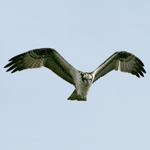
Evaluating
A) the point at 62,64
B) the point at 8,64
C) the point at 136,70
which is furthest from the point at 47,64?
the point at 136,70

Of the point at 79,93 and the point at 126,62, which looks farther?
the point at 126,62

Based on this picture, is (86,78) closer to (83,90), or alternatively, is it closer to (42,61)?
(83,90)

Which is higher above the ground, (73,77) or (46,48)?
(46,48)

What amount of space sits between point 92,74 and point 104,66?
31.6 inches

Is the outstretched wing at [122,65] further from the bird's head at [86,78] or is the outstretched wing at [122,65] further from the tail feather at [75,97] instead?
the tail feather at [75,97]

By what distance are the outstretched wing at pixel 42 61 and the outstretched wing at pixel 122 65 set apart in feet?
3.70

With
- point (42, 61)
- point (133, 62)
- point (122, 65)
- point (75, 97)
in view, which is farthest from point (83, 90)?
point (133, 62)

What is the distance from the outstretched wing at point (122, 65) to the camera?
1442 cm

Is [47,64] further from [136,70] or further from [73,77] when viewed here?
[136,70]

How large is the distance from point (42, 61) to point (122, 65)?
3235 millimetres

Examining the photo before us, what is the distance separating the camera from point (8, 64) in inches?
536

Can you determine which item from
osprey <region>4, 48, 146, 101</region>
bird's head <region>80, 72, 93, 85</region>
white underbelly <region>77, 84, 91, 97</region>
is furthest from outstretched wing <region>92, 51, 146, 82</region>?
white underbelly <region>77, 84, 91, 97</region>

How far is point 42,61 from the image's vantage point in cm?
1393

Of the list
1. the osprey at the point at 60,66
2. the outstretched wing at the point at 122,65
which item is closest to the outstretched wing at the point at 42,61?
the osprey at the point at 60,66
